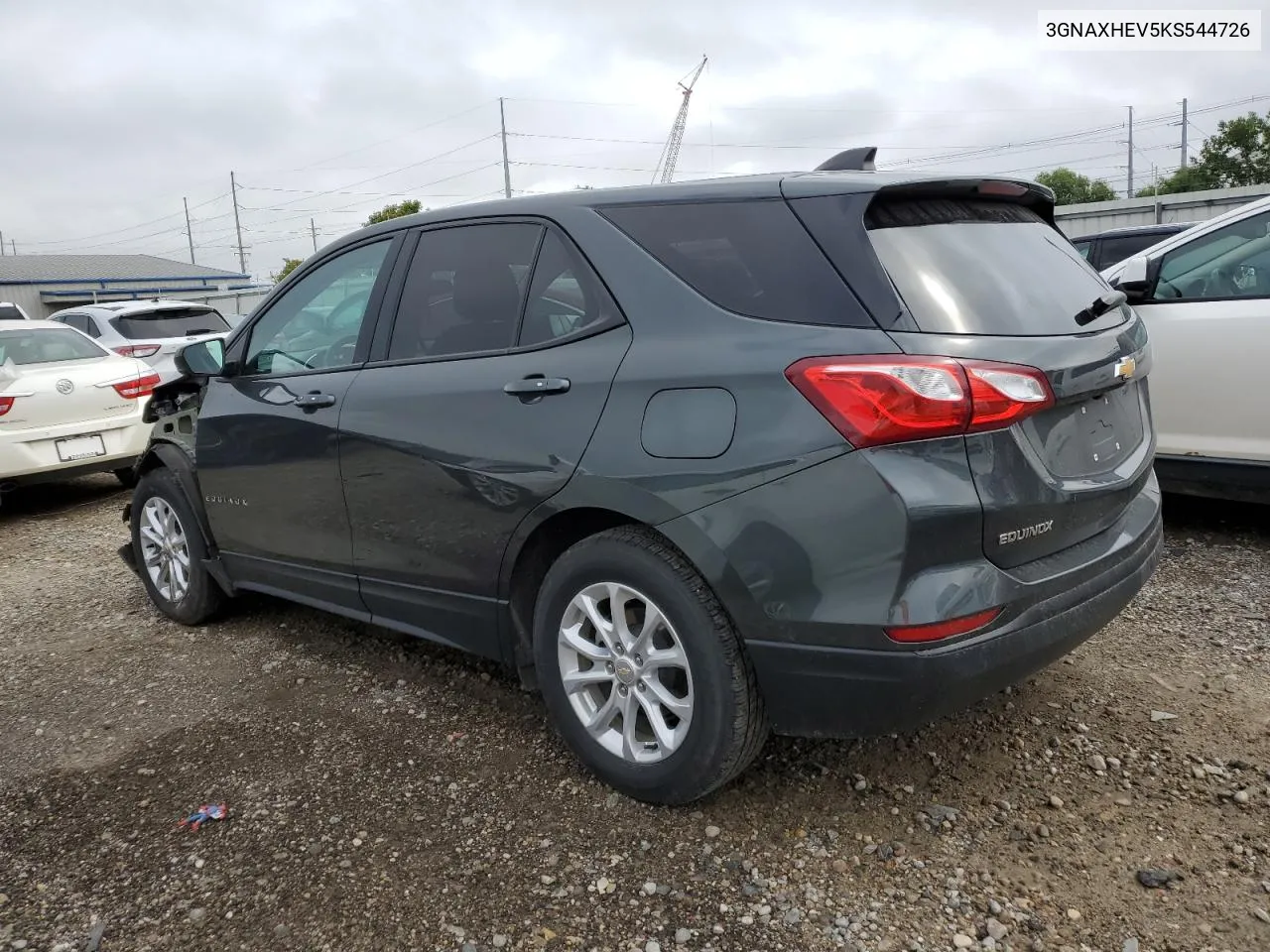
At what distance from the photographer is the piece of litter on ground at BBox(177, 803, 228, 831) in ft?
9.45

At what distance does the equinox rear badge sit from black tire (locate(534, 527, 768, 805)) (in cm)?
69

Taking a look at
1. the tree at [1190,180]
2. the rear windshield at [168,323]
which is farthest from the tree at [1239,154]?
the rear windshield at [168,323]

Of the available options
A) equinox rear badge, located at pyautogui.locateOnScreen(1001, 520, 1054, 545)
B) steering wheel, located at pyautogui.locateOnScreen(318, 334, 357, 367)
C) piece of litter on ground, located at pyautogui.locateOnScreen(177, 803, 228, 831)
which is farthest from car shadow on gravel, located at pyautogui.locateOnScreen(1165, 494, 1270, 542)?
piece of litter on ground, located at pyautogui.locateOnScreen(177, 803, 228, 831)

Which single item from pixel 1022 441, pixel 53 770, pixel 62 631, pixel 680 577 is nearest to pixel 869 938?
pixel 680 577

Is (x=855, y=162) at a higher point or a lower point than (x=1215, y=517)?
higher

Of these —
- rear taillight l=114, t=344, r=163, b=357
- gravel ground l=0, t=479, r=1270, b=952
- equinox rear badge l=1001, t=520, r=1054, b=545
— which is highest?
rear taillight l=114, t=344, r=163, b=357

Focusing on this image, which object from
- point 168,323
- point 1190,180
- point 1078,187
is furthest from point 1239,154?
point 168,323

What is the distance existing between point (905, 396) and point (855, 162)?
1081 mm

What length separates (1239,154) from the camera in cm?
4012

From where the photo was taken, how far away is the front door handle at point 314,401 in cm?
352

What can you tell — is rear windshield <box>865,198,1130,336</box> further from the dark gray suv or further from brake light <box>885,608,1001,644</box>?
brake light <box>885,608,1001,644</box>

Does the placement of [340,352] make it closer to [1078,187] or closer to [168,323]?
[168,323]

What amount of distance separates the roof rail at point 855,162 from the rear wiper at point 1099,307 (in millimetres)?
738

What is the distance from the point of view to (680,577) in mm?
2510
